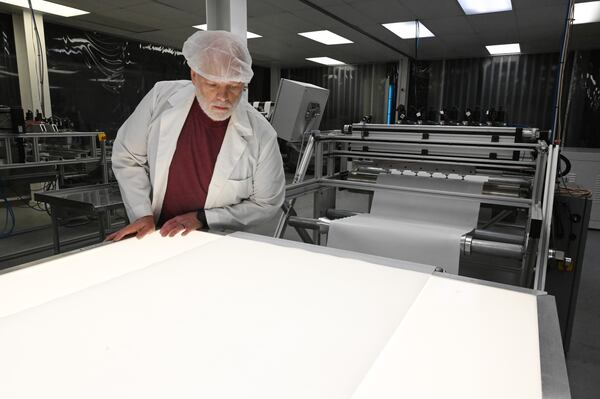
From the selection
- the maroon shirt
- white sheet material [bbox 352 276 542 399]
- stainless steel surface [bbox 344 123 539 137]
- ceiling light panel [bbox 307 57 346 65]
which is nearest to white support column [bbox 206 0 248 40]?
stainless steel surface [bbox 344 123 539 137]

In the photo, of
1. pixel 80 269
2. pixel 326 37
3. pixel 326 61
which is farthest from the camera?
pixel 326 61

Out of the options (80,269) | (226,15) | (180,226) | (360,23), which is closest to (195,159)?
A: (180,226)

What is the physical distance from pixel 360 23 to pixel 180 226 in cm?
482

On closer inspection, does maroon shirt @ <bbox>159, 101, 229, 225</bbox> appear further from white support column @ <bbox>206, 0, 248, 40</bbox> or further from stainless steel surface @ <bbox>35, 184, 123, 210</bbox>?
white support column @ <bbox>206, 0, 248, 40</bbox>

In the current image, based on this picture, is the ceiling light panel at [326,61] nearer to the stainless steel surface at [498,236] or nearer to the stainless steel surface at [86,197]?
the stainless steel surface at [86,197]

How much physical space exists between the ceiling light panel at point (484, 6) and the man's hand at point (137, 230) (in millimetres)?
4297

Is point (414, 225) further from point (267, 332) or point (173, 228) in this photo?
point (267, 332)

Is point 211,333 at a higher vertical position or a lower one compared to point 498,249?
higher

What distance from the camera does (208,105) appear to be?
1322 mm

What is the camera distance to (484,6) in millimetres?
4312

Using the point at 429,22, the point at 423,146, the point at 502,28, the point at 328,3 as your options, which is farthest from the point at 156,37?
the point at 423,146

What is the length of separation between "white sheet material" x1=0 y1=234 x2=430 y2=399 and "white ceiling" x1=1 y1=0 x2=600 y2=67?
4.18 metres

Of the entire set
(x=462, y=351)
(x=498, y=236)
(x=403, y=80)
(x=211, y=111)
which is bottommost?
(x=498, y=236)

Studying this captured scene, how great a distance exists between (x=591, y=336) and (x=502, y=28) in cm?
433
